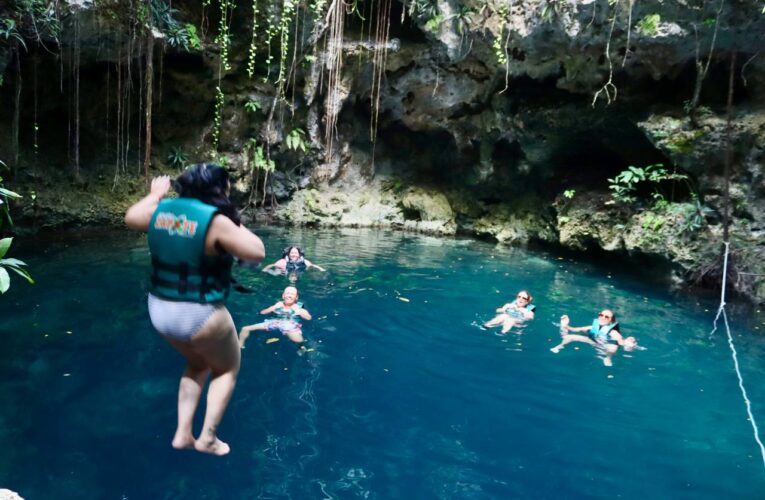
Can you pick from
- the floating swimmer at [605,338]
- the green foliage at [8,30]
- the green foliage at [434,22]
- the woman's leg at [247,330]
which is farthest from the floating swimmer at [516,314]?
the green foliage at [8,30]

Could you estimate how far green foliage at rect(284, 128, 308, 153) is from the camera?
14984 mm

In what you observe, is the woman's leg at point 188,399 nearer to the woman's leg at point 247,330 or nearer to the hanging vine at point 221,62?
the woman's leg at point 247,330

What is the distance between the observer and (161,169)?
13945 mm

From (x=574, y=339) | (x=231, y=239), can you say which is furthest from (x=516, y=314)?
(x=231, y=239)

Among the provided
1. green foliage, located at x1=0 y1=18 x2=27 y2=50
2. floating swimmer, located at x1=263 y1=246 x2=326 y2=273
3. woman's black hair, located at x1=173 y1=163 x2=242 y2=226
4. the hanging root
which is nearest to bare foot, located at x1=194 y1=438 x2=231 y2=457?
woman's black hair, located at x1=173 y1=163 x2=242 y2=226

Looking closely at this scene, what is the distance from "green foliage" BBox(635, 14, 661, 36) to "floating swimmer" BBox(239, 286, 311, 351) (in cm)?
837

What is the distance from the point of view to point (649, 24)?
1038 centimetres

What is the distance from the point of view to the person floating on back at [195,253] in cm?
257

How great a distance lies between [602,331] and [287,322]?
13.6 ft

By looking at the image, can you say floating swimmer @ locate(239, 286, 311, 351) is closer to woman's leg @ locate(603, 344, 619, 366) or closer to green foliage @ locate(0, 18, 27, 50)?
woman's leg @ locate(603, 344, 619, 366)

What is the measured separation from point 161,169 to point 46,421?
1048cm

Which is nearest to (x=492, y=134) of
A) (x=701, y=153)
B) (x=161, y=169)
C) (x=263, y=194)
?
(x=701, y=153)

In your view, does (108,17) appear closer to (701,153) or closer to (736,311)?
(701,153)

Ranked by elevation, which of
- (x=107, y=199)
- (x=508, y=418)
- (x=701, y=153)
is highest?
(x=701, y=153)
